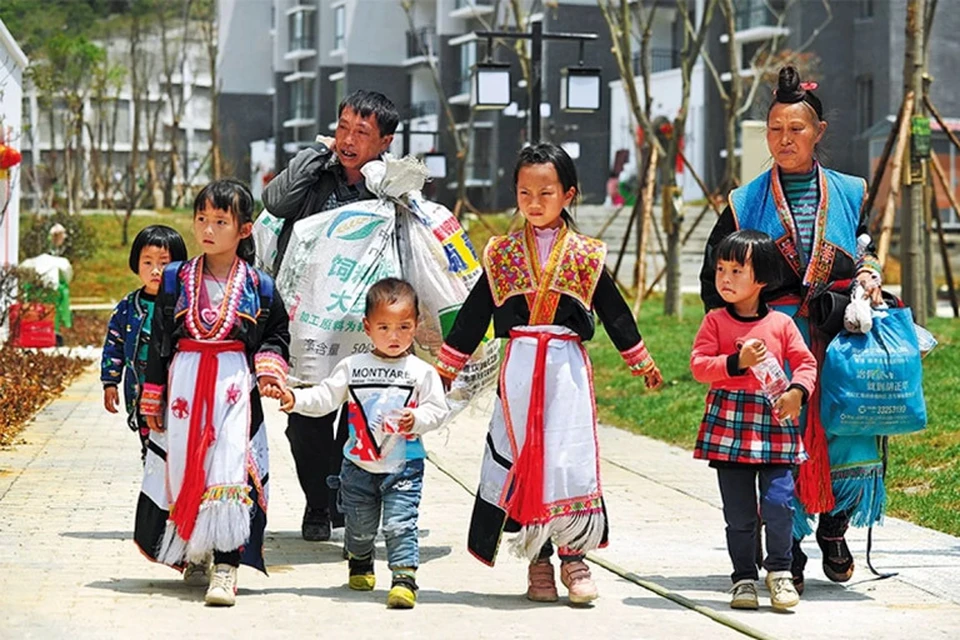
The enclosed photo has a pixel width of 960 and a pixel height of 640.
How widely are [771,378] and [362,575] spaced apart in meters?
1.69

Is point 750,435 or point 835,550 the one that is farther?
point 835,550

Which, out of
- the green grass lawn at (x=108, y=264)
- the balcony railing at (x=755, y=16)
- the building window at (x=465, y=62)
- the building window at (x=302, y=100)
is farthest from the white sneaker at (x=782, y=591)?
the building window at (x=302, y=100)

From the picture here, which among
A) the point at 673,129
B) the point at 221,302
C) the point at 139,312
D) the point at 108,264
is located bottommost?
A: the point at 108,264

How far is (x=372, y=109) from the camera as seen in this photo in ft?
23.7

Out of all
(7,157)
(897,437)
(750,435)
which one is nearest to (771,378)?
(750,435)

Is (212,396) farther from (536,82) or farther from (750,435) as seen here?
(536,82)

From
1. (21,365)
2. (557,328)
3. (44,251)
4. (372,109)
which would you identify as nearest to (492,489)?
(557,328)

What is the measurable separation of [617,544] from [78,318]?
1922 centimetres

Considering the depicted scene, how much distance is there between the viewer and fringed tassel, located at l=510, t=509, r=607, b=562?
5996 millimetres

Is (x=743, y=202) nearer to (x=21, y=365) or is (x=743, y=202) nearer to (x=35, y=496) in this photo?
(x=35, y=496)

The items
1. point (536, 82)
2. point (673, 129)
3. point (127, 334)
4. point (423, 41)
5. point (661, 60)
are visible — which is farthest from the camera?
point (423, 41)

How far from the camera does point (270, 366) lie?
5.98 m

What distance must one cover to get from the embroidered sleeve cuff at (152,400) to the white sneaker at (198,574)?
61 cm

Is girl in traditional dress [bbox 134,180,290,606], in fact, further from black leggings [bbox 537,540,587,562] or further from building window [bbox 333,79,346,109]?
building window [bbox 333,79,346,109]
